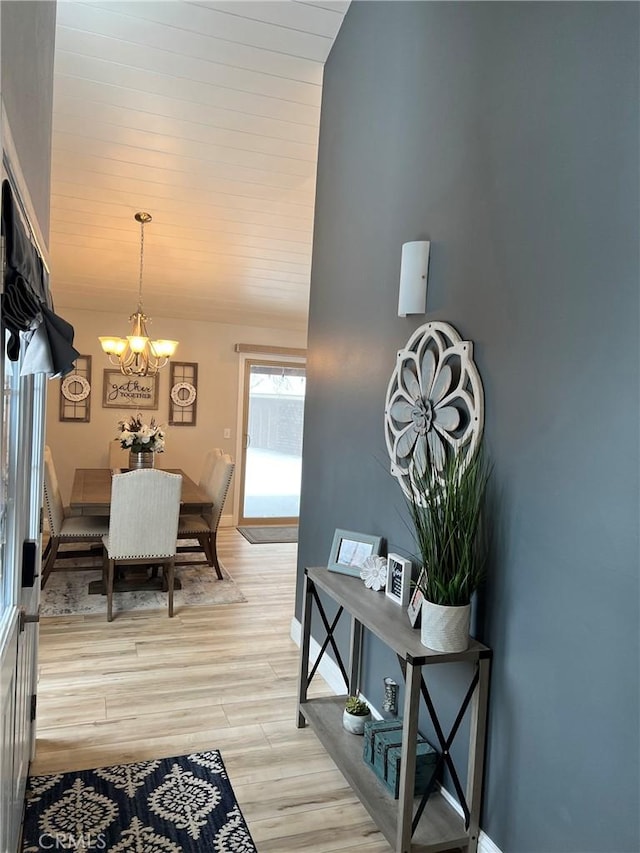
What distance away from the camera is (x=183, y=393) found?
263 inches

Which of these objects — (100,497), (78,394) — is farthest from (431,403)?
(78,394)

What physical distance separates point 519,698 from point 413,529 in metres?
0.77

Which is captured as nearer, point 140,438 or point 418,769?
point 418,769

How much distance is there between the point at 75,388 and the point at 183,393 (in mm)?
1114

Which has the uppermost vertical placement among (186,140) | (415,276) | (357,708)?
(186,140)

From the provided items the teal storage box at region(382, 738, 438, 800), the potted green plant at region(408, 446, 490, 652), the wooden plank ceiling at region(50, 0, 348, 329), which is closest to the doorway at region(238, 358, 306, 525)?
the wooden plank ceiling at region(50, 0, 348, 329)

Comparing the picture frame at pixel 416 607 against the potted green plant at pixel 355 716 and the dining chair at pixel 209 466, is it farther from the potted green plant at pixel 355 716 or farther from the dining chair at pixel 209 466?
the dining chair at pixel 209 466

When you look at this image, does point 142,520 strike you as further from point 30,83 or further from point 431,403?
point 30,83

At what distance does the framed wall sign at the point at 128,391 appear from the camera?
6359 mm

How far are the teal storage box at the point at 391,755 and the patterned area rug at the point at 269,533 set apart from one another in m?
4.04

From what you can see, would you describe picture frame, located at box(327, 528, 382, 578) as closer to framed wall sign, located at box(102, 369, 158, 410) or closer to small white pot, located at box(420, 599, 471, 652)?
small white pot, located at box(420, 599, 471, 652)

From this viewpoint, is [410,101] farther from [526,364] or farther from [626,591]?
[626,591]

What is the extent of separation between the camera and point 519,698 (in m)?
1.80

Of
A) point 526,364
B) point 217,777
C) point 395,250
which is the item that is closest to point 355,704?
point 217,777
